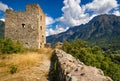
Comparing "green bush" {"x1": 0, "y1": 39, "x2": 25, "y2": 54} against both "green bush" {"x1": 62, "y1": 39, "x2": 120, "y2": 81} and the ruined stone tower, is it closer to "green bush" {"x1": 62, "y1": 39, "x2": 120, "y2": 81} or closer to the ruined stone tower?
the ruined stone tower

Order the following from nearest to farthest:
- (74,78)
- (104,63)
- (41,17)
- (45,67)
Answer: (74,78)
(45,67)
(41,17)
(104,63)

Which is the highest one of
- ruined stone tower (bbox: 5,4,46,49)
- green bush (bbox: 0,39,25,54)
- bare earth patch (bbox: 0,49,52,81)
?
ruined stone tower (bbox: 5,4,46,49)

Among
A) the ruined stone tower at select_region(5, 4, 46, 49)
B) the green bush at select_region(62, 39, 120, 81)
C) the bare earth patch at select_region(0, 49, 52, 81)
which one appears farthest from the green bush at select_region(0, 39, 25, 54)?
the green bush at select_region(62, 39, 120, 81)

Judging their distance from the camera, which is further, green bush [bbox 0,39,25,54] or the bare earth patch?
green bush [bbox 0,39,25,54]

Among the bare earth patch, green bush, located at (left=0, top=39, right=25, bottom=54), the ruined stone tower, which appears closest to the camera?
the bare earth patch

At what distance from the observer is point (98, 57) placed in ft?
136

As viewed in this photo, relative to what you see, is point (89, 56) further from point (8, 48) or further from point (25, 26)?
point (8, 48)

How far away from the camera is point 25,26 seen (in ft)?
114

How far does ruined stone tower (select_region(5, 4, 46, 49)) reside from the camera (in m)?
34.5

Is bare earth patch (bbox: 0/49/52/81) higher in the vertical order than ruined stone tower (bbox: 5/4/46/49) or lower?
lower

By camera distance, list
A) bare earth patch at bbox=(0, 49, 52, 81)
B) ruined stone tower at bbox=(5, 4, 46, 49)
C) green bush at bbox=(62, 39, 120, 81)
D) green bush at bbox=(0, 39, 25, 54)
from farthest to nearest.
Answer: green bush at bbox=(62, 39, 120, 81) → ruined stone tower at bbox=(5, 4, 46, 49) → green bush at bbox=(0, 39, 25, 54) → bare earth patch at bbox=(0, 49, 52, 81)

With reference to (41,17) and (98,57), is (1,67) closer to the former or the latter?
(41,17)

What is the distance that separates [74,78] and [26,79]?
22.7 ft

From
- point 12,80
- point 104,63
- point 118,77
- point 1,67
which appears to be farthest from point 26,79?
point 118,77
